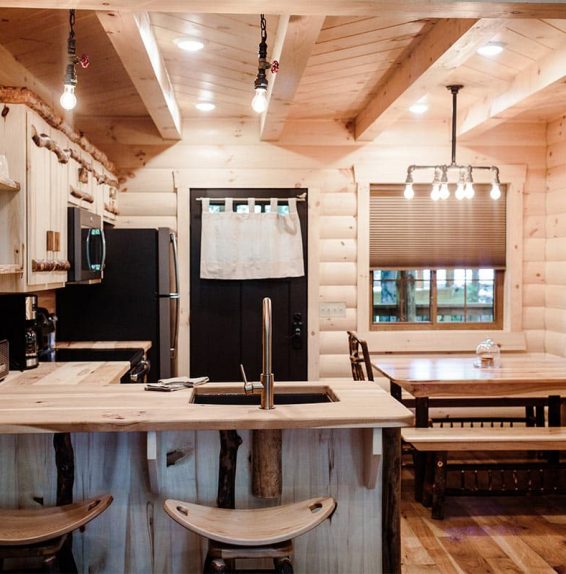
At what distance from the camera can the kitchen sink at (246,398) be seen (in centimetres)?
271

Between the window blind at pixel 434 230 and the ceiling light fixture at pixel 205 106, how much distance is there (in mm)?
1442

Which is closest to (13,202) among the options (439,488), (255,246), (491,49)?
(255,246)

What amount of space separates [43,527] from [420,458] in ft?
8.59

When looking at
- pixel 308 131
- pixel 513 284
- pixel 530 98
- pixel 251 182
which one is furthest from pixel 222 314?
pixel 530 98

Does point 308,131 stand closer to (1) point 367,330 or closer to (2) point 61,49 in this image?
(1) point 367,330

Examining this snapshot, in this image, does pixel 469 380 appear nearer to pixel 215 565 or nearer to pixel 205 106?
pixel 215 565

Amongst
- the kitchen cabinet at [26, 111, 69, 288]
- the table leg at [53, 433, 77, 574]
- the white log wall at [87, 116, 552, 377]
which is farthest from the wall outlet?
the table leg at [53, 433, 77, 574]

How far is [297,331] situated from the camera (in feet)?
17.2

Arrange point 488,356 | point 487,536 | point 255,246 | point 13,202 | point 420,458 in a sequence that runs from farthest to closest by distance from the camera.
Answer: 1. point 255,246
2. point 488,356
3. point 420,458
4. point 487,536
5. point 13,202

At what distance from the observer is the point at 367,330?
5.26 m

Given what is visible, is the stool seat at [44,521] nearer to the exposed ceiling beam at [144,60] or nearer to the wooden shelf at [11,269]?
the wooden shelf at [11,269]

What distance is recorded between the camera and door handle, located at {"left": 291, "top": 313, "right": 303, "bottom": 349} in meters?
5.24

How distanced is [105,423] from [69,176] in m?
1.91

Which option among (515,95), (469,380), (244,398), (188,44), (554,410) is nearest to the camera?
(244,398)
